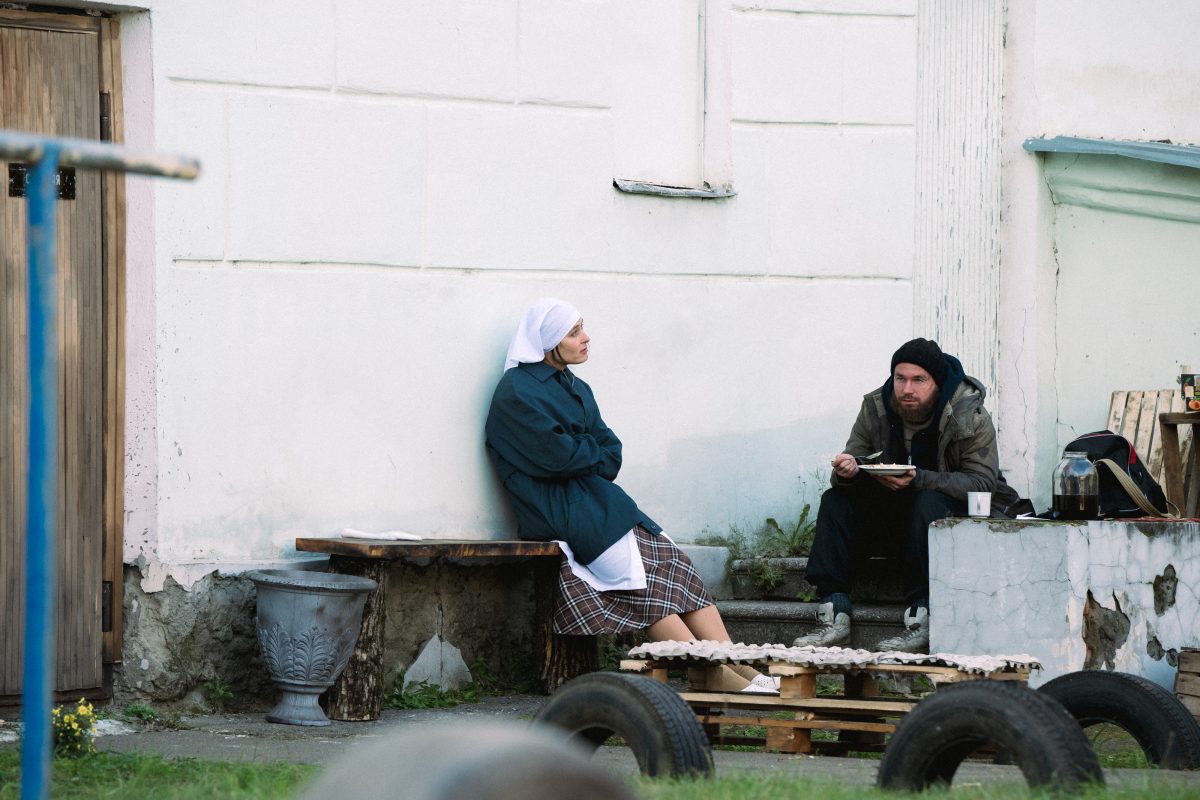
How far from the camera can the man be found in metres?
7.41

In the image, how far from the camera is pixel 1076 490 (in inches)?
278

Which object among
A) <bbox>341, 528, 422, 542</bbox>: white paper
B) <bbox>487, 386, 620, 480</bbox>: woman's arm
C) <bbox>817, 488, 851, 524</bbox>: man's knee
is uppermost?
<bbox>487, 386, 620, 480</bbox>: woman's arm

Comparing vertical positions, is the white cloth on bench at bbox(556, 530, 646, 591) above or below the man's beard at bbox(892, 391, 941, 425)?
below

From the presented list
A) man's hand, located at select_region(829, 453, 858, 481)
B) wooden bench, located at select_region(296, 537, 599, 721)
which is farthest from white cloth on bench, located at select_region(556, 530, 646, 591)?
man's hand, located at select_region(829, 453, 858, 481)

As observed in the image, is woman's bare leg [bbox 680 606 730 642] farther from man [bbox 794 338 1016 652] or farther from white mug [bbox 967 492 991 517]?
white mug [bbox 967 492 991 517]

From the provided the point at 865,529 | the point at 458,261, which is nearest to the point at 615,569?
the point at 865,529

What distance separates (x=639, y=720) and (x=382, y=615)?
8.58ft

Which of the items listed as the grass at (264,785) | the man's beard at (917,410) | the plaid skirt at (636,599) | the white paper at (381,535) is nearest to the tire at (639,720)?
the grass at (264,785)

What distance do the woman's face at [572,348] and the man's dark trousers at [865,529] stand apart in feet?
4.22

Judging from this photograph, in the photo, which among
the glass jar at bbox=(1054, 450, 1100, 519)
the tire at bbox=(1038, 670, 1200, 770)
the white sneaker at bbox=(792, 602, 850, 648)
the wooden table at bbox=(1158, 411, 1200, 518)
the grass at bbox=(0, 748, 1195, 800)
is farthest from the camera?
the wooden table at bbox=(1158, 411, 1200, 518)

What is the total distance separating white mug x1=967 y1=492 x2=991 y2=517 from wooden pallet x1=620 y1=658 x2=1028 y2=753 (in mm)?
1443

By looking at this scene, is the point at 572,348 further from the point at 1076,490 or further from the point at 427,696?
the point at 1076,490

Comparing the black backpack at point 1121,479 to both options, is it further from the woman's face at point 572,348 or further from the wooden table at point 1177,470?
the woman's face at point 572,348

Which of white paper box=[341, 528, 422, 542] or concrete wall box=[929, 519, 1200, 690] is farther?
white paper box=[341, 528, 422, 542]
